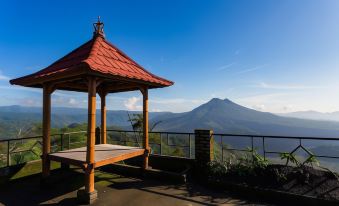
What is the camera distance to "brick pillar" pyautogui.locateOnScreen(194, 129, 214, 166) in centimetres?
749

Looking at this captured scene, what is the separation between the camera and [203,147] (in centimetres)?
757

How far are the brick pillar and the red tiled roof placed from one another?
204 centimetres

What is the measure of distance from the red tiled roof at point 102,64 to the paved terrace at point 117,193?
10.2 ft

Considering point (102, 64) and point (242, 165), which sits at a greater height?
point (102, 64)

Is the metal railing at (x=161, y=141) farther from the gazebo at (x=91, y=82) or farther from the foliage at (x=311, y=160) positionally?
the foliage at (x=311, y=160)

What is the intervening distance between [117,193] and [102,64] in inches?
138

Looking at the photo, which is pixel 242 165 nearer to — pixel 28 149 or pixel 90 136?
pixel 90 136

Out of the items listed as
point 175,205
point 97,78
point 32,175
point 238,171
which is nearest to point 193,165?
point 238,171

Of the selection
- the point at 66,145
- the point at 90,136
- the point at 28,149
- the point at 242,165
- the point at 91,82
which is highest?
the point at 91,82

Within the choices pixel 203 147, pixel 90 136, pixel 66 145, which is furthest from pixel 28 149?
pixel 203 147

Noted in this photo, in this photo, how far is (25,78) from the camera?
261 inches

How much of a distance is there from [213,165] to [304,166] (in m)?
2.52

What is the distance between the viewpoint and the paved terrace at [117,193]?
5758mm

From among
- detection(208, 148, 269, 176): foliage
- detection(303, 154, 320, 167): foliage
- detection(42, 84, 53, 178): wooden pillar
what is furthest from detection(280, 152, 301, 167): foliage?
detection(42, 84, 53, 178): wooden pillar
